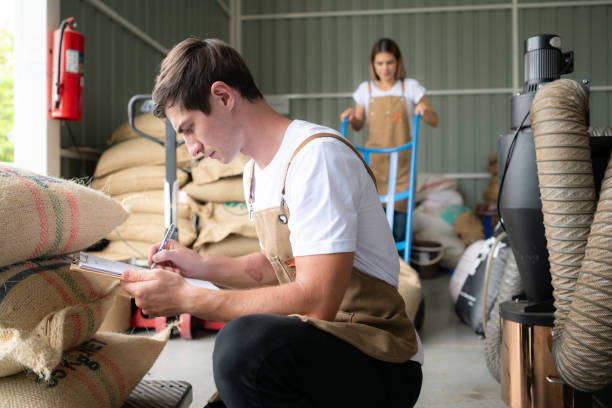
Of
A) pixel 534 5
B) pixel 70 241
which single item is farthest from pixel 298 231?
pixel 534 5

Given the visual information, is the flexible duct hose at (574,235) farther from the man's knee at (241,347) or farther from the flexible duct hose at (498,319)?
the man's knee at (241,347)

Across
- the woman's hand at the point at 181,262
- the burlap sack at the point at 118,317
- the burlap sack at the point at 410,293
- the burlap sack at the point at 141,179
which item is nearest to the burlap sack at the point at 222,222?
the burlap sack at the point at 141,179

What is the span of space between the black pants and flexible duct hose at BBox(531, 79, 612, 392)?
658 mm

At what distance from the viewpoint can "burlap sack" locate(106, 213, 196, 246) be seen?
10.2ft

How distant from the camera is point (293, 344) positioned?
103 cm

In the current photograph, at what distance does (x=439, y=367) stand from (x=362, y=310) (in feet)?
4.48

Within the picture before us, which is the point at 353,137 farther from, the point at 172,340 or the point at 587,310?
the point at 587,310

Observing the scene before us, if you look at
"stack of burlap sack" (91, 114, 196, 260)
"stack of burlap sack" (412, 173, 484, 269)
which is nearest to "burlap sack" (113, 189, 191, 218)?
"stack of burlap sack" (91, 114, 196, 260)

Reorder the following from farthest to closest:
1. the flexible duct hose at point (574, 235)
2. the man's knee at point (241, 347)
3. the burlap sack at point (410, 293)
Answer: the burlap sack at point (410, 293), the flexible duct hose at point (574, 235), the man's knee at point (241, 347)

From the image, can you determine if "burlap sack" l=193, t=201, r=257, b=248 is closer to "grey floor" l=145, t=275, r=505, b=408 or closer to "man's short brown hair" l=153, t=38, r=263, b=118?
"grey floor" l=145, t=275, r=505, b=408

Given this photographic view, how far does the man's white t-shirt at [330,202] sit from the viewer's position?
106 cm

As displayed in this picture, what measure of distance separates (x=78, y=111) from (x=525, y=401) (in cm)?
262

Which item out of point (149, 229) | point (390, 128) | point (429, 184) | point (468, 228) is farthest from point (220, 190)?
point (429, 184)

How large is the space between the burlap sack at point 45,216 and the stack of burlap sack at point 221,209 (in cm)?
155
